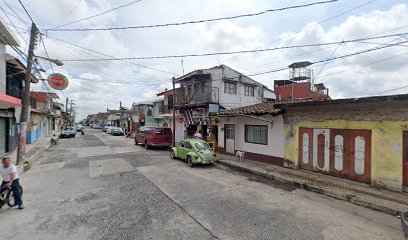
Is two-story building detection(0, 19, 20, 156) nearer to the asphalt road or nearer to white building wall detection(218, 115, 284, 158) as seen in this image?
the asphalt road

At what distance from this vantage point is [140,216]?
532cm

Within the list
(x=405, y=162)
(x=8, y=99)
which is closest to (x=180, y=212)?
(x=405, y=162)

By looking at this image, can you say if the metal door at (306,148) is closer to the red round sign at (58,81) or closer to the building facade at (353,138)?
the building facade at (353,138)

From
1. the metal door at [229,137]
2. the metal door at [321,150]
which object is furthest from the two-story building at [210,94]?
the metal door at [321,150]

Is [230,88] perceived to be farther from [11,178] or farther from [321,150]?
[11,178]

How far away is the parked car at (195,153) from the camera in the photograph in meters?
11.8

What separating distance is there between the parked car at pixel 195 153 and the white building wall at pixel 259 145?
9.52ft

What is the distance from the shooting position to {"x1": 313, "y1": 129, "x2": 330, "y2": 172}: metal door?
9.41 m

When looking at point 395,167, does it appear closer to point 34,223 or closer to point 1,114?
point 34,223

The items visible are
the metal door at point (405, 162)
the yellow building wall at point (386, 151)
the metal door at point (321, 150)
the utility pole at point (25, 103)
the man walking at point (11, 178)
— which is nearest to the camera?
the man walking at point (11, 178)

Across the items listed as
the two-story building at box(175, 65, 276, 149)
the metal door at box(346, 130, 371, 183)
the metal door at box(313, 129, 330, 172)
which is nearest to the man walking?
the metal door at box(313, 129, 330, 172)

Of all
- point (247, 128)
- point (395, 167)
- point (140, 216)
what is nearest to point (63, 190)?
point (140, 216)

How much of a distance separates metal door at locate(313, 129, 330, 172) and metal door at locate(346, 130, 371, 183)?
87cm

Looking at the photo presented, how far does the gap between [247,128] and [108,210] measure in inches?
404
